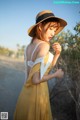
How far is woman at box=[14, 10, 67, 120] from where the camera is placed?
65.3 inches

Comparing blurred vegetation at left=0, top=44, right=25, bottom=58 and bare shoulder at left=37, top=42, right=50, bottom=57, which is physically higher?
blurred vegetation at left=0, top=44, right=25, bottom=58

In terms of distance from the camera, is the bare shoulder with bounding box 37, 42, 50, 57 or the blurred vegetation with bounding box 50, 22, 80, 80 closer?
the bare shoulder with bounding box 37, 42, 50, 57

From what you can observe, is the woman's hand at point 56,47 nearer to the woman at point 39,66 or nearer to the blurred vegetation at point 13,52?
the woman at point 39,66

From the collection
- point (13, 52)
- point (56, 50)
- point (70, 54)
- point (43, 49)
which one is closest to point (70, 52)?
point (70, 54)

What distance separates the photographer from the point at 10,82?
194cm

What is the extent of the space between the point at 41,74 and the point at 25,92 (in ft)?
0.76

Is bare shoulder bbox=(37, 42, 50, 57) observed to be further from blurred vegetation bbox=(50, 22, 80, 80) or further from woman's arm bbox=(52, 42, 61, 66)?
blurred vegetation bbox=(50, 22, 80, 80)

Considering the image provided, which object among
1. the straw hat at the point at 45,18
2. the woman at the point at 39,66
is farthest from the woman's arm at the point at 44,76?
the straw hat at the point at 45,18

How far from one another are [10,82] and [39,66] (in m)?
0.40

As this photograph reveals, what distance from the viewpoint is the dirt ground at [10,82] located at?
191 cm

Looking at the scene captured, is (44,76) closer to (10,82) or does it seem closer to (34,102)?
(34,102)

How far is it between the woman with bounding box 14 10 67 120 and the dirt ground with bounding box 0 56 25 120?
0.49ft

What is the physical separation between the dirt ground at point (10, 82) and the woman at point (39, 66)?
150 millimetres

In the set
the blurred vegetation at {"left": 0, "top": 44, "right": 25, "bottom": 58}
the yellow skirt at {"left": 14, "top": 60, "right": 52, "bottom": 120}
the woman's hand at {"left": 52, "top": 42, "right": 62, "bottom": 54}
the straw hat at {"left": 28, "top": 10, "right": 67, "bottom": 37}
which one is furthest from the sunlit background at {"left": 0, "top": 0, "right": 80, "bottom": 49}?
the yellow skirt at {"left": 14, "top": 60, "right": 52, "bottom": 120}
